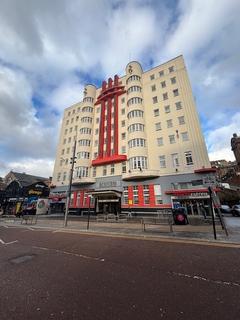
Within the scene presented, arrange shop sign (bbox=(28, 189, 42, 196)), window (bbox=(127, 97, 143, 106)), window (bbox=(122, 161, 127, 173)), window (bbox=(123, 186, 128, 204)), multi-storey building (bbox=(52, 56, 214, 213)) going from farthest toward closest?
1. shop sign (bbox=(28, 189, 42, 196))
2. window (bbox=(127, 97, 143, 106))
3. window (bbox=(122, 161, 127, 173))
4. window (bbox=(123, 186, 128, 204))
5. multi-storey building (bbox=(52, 56, 214, 213))

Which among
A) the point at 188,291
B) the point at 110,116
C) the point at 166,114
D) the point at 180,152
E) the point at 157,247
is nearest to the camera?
the point at 188,291

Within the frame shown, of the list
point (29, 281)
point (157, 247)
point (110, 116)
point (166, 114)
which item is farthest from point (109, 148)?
point (29, 281)

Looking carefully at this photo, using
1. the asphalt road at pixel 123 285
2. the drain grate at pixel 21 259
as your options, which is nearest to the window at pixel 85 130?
the asphalt road at pixel 123 285

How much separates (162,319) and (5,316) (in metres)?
2.97

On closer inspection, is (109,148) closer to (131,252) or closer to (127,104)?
(127,104)

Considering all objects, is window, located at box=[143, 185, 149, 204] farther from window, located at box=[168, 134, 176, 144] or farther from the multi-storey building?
window, located at box=[168, 134, 176, 144]

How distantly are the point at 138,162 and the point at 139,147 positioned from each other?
2.94m

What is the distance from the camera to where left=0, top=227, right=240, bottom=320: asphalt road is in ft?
10.1

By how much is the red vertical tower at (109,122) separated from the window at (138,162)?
6.89 feet

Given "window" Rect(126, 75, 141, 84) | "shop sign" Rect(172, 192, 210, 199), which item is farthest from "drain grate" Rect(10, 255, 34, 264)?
"window" Rect(126, 75, 141, 84)

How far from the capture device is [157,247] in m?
7.84

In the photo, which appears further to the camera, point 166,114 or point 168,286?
point 166,114

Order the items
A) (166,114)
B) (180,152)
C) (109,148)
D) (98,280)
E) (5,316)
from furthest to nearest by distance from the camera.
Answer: (109,148) < (166,114) < (180,152) < (98,280) < (5,316)

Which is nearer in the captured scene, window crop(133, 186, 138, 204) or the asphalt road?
the asphalt road
